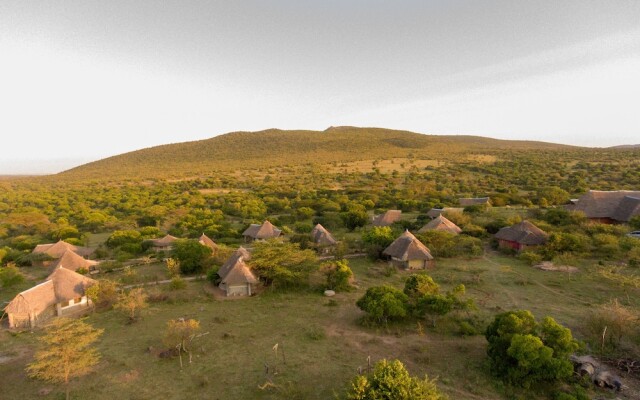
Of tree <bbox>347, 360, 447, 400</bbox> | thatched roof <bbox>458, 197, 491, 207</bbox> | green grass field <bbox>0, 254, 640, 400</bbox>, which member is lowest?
green grass field <bbox>0, 254, 640, 400</bbox>

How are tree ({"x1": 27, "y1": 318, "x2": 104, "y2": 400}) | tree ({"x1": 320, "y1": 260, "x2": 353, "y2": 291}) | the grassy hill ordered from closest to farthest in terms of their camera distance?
1. tree ({"x1": 27, "y1": 318, "x2": 104, "y2": 400})
2. tree ({"x1": 320, "y1": 260, "x2": 353, "y2": 291})
3. the grassy hill

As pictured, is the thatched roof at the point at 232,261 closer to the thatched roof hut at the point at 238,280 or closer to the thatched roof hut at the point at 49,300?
the thatched roof hut at the point at 238,280

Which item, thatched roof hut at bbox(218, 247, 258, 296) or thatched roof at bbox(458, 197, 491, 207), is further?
thatched roof at bbox(458, 197, 491, 207)

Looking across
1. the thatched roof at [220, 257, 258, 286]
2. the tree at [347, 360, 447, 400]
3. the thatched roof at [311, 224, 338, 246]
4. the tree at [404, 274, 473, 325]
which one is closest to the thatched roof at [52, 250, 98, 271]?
the thatched roof at [220, 257, 258, 286]

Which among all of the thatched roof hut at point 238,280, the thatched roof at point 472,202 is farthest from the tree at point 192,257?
the thatched roof at point 472,202

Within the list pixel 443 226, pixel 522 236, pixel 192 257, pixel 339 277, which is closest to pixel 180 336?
pixel 339 277

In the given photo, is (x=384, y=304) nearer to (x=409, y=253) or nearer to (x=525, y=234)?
(x=409, y=253)

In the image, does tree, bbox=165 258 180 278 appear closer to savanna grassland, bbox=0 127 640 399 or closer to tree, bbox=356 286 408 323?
savanna grassland, bbox=0 127 640 399

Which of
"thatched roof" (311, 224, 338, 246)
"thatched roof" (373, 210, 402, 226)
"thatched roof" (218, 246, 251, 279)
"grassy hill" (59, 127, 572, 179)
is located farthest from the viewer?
"grassy hill" (59, 127, 572, 179)
